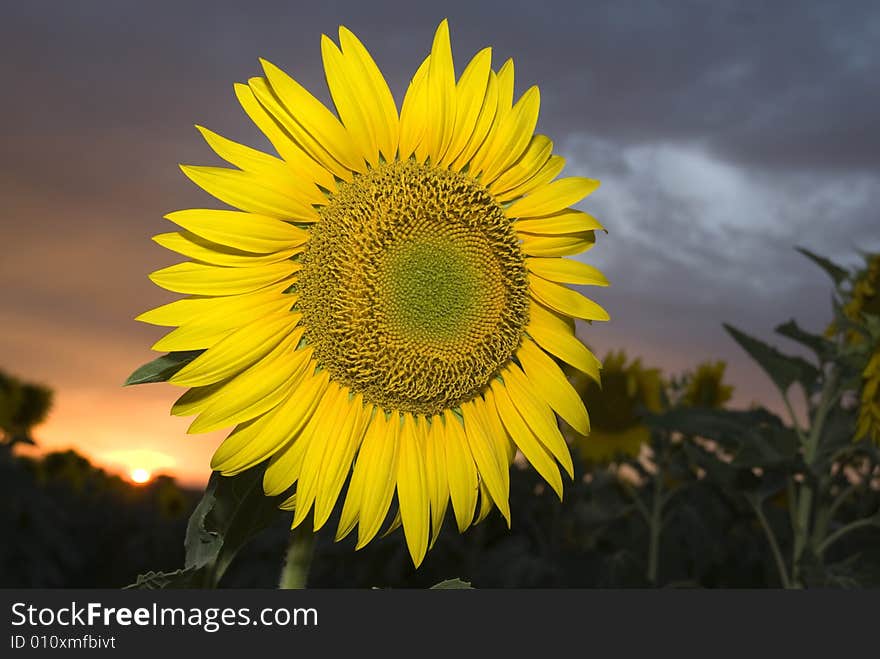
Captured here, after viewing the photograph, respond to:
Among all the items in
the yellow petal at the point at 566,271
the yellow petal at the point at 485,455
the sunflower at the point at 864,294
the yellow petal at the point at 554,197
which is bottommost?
the yellow petal at the point at 485,455

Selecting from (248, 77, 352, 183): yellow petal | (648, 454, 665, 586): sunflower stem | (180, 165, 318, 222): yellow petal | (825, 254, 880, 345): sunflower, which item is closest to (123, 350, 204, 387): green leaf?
(180, 165, 318, 222): yellow petal

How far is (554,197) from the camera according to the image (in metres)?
1.55

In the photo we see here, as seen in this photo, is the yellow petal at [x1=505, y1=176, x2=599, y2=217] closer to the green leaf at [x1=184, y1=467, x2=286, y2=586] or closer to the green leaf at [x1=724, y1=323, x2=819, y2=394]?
the green leaf at [x1=184, y1=467, x2=286, y2=586]

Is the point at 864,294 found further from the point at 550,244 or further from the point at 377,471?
the point at 377,471

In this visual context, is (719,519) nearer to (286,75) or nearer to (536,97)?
(536,97)

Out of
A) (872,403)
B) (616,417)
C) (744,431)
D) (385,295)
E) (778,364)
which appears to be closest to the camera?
(385,295)

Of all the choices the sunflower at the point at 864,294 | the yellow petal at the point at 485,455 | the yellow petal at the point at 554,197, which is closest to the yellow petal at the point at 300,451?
the yellow petal at the point at 485,455

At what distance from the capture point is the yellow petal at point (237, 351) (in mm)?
1365

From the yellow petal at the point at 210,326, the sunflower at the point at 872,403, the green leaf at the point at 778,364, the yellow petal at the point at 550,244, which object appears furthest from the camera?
the green leaf at the point at 778,364

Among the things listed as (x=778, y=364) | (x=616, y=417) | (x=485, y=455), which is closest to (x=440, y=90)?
(x=485, y=455)

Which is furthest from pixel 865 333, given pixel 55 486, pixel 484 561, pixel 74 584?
pixel 55 486

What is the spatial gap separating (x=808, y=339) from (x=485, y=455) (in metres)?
1.93

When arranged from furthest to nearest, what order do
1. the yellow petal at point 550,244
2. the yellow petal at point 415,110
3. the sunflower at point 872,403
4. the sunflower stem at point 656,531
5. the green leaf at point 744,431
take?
the sunflower stem at point 656,531 → the green leaf at point 744,431 → the sunflower at point 872,403 → the yellow petal at point 550,244 → the yellow petal at point 415,110

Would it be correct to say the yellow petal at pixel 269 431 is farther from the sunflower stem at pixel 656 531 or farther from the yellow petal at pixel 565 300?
the sunflower stem at pixel 656 531
